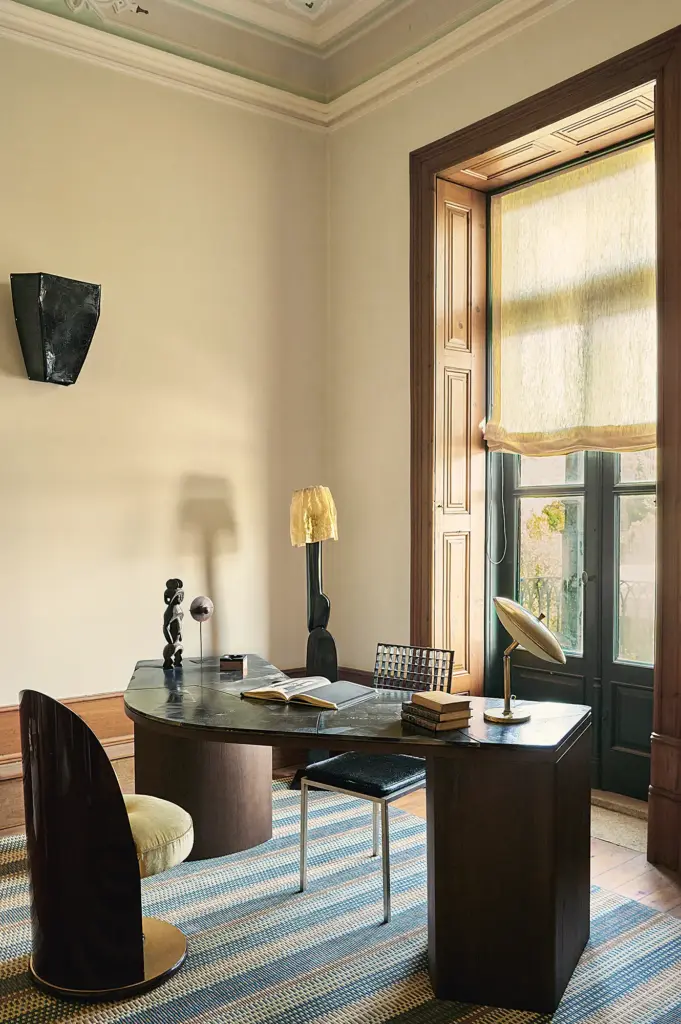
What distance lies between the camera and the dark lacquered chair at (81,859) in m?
2.51

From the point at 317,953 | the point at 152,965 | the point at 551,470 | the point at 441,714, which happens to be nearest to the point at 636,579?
the point at 551,470

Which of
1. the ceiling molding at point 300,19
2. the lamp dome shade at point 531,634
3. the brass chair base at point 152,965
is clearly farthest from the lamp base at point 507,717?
the ceiling molding at point 300,19

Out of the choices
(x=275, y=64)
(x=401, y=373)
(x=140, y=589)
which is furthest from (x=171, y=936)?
(x=275, y=64)

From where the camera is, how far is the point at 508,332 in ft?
15.3

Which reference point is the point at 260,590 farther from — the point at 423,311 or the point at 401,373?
the point at 423,311

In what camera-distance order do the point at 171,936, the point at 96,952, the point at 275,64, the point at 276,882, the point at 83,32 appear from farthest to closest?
the point at 275,64, the point at 83,32, the point at 276,882, the point at 171,936, the point at 96,952

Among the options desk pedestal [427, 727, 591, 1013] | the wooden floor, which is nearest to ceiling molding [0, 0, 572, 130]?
desk pedestal [427, 727, 591, 1013]

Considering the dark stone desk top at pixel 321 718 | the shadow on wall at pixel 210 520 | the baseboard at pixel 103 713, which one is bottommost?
the baseboard at pixel 103 713

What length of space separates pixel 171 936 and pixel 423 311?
318cm

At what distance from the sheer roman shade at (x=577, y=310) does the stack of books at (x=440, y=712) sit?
75.3 inches

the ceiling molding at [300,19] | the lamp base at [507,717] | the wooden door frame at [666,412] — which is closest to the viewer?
the lamp base at [507,717]

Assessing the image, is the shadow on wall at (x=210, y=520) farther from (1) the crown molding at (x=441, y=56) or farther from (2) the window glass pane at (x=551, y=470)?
(1) the crown molding at (x=441, y=56)

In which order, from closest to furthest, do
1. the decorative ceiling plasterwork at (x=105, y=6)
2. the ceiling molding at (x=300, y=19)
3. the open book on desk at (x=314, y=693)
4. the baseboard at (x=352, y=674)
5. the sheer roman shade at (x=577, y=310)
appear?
the open book on desk at (x=314, y=693) → the sheer roman shade at (x=577, y=310) → the decorative ceiling plasterwork at (x=105, y=6) → the ceiling molding at (x=300, y=19) → the baseboard at (x=352, y=674)

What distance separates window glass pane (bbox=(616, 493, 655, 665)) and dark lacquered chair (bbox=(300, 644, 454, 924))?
47.1 inches
